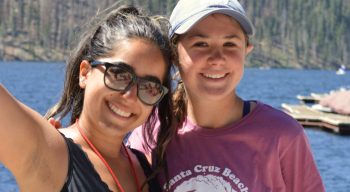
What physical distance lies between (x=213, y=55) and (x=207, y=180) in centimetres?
56

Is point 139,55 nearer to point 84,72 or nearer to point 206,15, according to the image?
point 84,72

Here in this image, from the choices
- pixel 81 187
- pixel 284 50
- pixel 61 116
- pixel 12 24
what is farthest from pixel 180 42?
pixel 284 50

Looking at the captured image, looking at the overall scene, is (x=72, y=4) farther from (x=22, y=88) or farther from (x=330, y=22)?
(x=22, y=88)

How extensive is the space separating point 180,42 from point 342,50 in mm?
138987

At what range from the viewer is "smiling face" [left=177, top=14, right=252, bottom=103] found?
11.0 ft

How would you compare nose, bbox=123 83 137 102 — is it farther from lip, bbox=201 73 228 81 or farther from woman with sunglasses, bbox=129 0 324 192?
lip, bbox=201 73 228 81

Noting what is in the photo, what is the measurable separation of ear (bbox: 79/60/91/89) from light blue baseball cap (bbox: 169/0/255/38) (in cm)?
47

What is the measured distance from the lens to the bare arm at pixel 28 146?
231 centimetres

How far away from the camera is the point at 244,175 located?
3.26 meters

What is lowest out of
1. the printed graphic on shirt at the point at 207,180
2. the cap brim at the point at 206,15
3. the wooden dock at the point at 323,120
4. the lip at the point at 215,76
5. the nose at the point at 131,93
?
the wooden dock at the point at 323,120

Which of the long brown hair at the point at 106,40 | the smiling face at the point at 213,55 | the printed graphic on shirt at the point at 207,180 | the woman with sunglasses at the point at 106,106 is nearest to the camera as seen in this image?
the woman with sunglasses at the point at 106,106

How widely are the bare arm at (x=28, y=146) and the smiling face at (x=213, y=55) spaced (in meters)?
1.00

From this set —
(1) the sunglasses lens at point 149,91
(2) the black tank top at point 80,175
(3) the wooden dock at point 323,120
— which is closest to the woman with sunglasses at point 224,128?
(1) the sunglasses lens at point 149,91

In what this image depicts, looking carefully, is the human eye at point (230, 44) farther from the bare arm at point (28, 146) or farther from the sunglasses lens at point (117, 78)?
the bare arm at point (28, 146)
